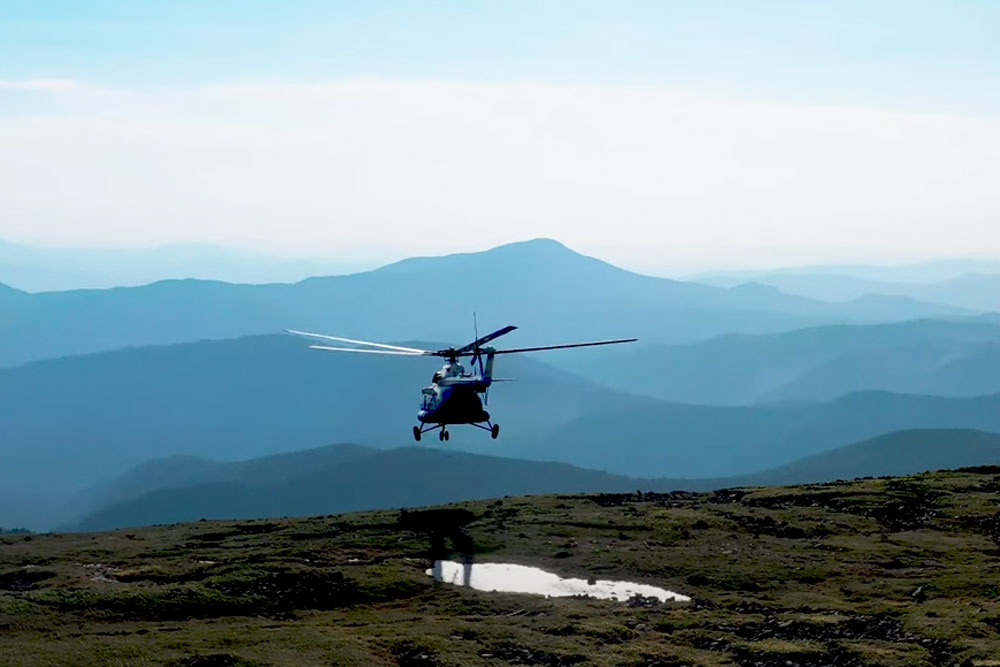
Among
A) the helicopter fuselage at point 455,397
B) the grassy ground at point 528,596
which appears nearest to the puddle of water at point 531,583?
the grassy ground at point 528,596

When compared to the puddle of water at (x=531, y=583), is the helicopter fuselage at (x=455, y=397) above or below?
above

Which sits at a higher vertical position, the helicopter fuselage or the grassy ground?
the helicopter fuselage

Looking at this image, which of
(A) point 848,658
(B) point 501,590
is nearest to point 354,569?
(B) point 501,590

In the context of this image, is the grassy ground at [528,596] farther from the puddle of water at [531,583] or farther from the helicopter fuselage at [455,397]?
the helicopter fuselage at [455,397]

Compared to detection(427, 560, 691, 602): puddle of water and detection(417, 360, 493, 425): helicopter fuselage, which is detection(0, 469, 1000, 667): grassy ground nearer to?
detection(427, 560, 691, 602): puddle of water

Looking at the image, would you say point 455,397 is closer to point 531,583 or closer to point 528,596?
point 531,583

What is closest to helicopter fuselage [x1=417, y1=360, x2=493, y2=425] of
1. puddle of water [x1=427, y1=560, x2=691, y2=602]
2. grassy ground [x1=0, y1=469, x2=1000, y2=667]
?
grassy ground [x1=0, y1=469, x2=1000, y2=667]

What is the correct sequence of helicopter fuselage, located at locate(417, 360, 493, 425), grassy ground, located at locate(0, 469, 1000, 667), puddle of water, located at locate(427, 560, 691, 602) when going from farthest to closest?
helicopter fuselage, located at locate(417, 360, 493, 425)
puddle of water, located at locate(427, 560, 691, 602)
grassy ground, located at locate(0, 469, 1000, 667)

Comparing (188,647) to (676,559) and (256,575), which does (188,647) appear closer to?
(256,575)
